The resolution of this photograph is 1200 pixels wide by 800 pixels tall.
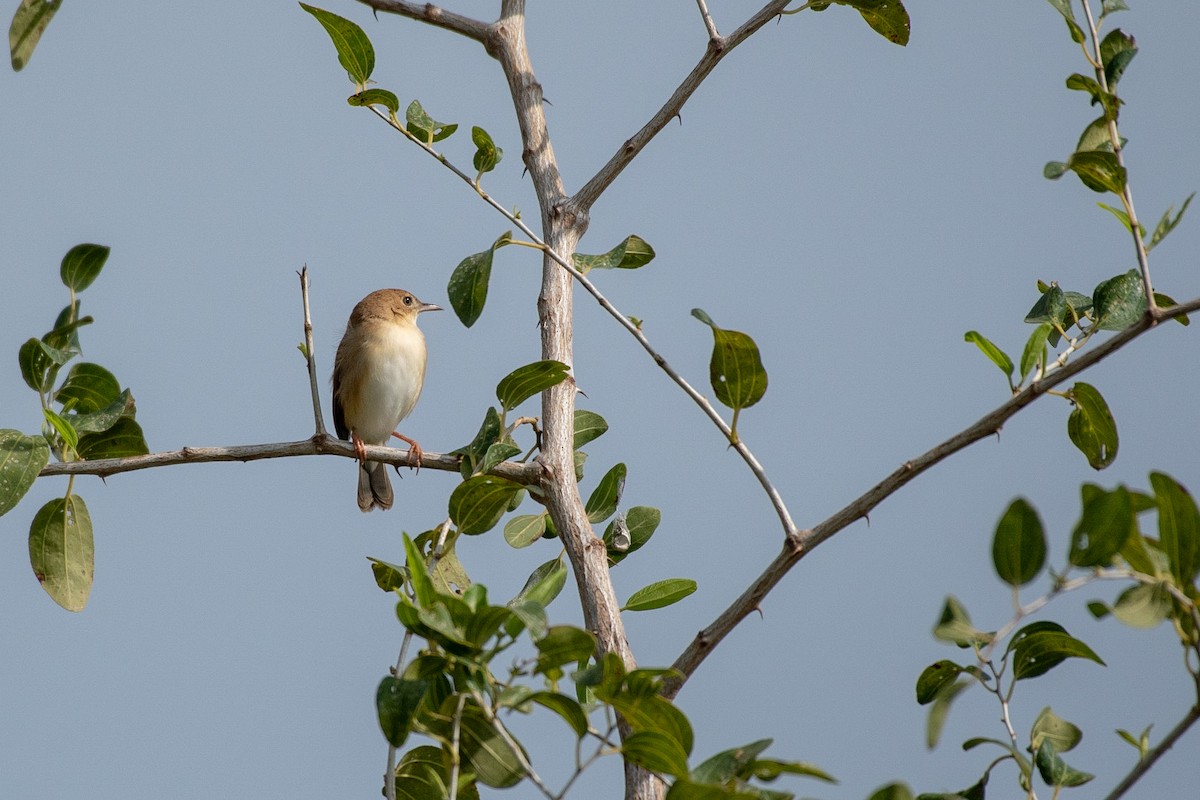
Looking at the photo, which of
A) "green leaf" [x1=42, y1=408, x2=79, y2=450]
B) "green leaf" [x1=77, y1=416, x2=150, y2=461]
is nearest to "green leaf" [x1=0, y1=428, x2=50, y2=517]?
"green leaf" [x1=42, y1=408, x2=79, y2=450]

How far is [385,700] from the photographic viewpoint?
2318 mm

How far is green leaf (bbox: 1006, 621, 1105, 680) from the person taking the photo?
2637 millimetres

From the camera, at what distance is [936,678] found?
9.25ft

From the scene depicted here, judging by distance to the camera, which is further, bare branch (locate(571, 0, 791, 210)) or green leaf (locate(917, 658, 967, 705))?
bare branch (locate(571, 0, 791, 210))

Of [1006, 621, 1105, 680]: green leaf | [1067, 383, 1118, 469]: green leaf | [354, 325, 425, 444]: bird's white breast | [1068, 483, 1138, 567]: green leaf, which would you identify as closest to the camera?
[1068, 483, 1138, 567]: green leaf

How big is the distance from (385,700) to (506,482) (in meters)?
1.18

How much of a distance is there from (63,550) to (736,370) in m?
2.24

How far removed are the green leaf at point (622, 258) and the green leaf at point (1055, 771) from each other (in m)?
1.67

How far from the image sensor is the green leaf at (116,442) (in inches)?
148

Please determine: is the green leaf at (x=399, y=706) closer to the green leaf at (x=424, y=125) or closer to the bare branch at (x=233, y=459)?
the bare branch at (x=233, y=459)

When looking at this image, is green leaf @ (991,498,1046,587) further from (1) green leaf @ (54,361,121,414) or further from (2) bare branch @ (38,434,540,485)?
(1) green leaf @ (54,361,121,414)

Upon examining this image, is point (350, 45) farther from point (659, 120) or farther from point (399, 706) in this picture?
point (399, 706)

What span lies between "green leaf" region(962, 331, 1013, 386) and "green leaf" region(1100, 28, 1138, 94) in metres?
0.61

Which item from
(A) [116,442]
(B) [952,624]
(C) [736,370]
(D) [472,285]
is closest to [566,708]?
(B) [952,624]
